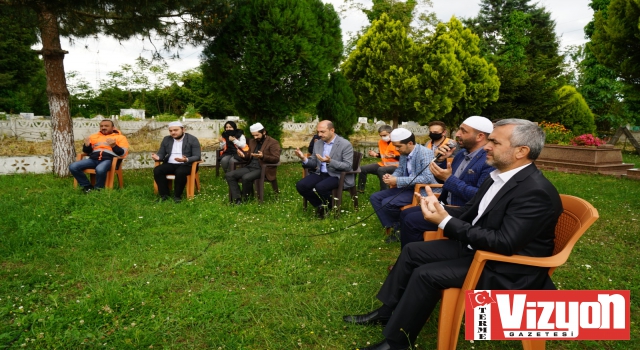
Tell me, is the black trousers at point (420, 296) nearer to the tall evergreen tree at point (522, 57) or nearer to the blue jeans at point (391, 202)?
the blue jeans at point (391, 202)

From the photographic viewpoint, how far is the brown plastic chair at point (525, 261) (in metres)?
2.23

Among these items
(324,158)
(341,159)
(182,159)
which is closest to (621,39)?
(341,159)

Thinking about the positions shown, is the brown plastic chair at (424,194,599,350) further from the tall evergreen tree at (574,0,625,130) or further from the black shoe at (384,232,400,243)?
the tall evergreen tree at (574,0,625,130)

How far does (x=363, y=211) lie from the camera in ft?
20.4

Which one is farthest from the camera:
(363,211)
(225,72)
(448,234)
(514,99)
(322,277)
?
(514,99)

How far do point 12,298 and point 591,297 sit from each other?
14.2 ft

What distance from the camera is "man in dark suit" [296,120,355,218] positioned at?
584 centimetres

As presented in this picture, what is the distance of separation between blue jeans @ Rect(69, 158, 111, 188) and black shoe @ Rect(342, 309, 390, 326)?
19.1 ft

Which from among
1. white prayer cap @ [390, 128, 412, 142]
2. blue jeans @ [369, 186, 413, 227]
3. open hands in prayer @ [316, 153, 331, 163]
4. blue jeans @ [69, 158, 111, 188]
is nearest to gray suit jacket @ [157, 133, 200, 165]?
blue jeans @ [69, 158, 111, 188]

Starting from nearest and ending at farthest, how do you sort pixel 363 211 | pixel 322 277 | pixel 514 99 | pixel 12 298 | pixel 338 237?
pixel 12 298, pixel 322 277, pixel 338 237, pixel 363 211, pixel 514 99

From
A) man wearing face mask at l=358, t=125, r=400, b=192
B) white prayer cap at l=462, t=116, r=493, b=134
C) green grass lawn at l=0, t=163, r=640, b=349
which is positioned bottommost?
green grass lawn at l=0, t=163, r=640, b=349

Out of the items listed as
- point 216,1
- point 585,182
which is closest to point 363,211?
point 216,1

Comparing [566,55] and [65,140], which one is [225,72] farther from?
[566,55]

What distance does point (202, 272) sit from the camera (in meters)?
3.90
